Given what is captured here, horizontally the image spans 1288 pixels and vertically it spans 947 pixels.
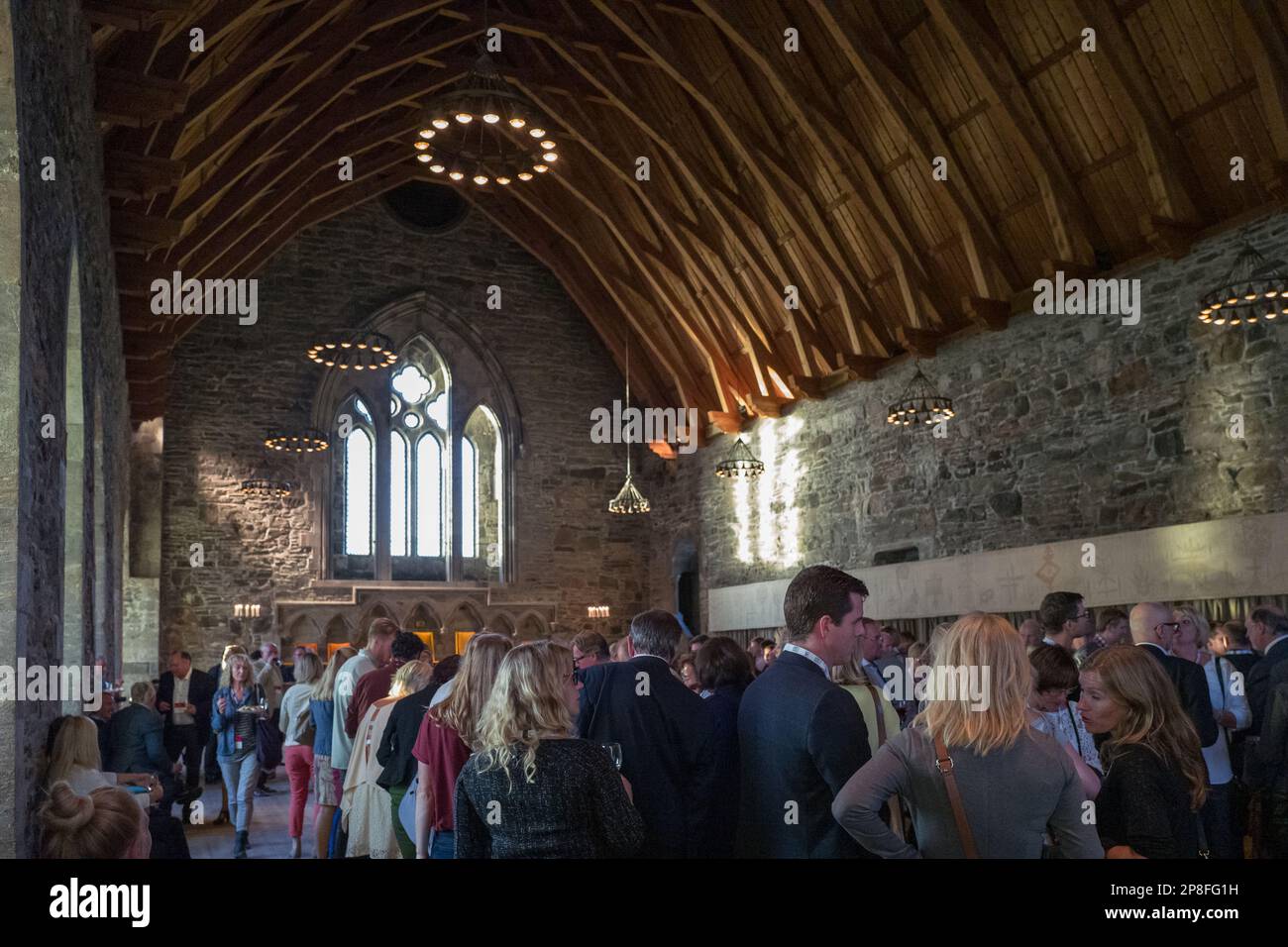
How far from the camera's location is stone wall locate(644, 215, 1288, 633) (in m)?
9.52

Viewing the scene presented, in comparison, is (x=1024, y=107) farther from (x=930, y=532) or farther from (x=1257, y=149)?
(x=930, y=532)

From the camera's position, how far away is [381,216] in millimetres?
17562

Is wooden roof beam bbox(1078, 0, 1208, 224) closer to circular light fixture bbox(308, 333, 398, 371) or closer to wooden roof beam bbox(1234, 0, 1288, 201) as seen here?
wooden roof beam bbox(1234, 0, 1288, 201)

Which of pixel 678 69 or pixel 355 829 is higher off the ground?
pixel 678 69

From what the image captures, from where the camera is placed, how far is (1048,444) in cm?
1141

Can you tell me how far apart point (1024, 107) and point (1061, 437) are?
120 inches

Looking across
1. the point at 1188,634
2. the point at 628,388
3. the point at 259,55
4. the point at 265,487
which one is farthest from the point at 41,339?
the point at 628,388

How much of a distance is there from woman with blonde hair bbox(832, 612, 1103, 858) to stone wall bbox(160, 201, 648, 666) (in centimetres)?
1413

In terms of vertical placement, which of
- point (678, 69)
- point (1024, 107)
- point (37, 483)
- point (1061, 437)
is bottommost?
point (37, 483)

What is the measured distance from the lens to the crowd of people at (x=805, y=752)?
2625 millimetres

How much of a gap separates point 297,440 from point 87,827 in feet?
41.6

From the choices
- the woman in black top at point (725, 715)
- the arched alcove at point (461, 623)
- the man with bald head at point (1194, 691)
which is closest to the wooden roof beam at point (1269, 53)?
the man with bald head at point (1194, 691)
